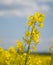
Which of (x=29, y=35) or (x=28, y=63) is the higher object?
(x=29, y=35)

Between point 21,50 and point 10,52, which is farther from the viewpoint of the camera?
point 10,52

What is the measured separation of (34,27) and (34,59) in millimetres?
789

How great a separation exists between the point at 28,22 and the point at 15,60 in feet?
2.74

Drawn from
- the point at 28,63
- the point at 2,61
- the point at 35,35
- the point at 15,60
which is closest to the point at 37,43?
the point at 35,35

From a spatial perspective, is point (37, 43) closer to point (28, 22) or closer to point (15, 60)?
point (28, 22)

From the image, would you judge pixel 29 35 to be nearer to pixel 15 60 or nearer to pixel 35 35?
pixel 35 35

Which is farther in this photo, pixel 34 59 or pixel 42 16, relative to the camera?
pixel 34 59

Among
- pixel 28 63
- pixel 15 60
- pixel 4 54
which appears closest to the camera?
pixel 28 63

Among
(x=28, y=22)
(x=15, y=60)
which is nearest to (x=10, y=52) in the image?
(x=15, y=60)

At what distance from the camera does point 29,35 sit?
4.49m

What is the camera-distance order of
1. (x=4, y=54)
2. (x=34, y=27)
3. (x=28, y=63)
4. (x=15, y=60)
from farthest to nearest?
(x=4, y=54) < (x=15, y=60) < (x=28, y=63) < (x=34, y=27)

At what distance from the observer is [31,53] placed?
4.64m

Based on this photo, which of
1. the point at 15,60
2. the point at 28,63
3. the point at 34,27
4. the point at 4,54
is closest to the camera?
the point at 34,27

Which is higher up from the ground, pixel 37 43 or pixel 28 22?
pixel 28 22
